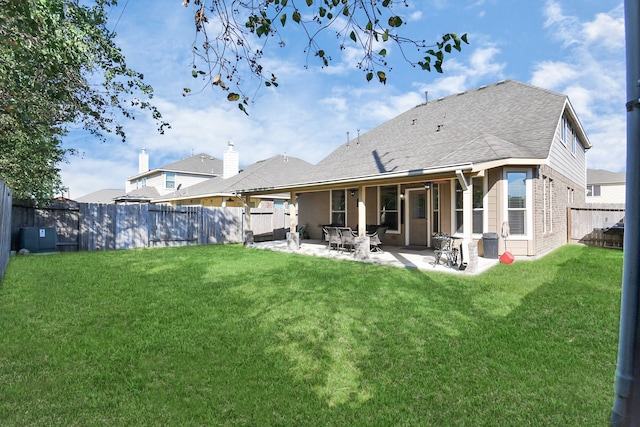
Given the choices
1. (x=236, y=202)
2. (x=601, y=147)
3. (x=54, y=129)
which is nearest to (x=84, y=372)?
(x=54, y=129)

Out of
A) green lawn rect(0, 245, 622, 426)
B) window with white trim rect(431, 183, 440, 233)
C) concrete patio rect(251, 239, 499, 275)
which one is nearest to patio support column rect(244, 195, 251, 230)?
concrete patio rect(251, 239, 499, 275)

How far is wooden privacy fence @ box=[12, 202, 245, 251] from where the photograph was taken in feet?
39.6

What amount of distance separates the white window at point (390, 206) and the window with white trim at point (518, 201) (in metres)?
4.06

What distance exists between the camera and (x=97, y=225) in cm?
1315

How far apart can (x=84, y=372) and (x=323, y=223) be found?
13.3 meters

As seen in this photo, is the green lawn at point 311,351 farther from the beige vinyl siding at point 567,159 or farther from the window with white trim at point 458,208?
the beige vinyl siding at point 567,159

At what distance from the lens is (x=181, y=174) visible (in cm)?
2786

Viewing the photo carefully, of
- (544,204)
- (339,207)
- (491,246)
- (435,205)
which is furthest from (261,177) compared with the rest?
(544,204)

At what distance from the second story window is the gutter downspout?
29.8 meters

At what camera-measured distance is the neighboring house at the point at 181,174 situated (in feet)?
89.8

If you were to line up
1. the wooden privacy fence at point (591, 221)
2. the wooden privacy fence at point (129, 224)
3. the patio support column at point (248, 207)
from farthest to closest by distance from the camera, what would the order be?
the patio support column at point (248, 207) < the wooden privacy fence at point (591, 221) < the wooden privacy fence at point (129, 224)

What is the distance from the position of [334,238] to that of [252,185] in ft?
32.3

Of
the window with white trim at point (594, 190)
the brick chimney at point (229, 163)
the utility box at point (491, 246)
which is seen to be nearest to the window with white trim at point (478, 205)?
the utility box at point (491, 246)

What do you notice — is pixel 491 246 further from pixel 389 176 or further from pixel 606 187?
pixel 606 187
